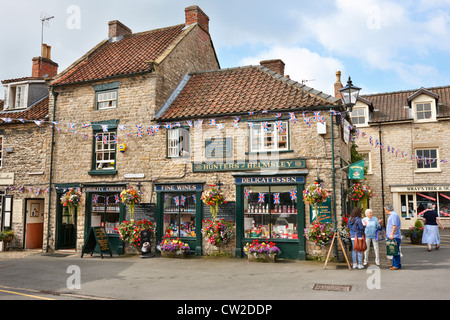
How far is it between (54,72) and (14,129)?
5217 mm

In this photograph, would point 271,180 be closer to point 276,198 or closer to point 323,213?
point 276,198

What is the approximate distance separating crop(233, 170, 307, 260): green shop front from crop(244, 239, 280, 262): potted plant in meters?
0.55

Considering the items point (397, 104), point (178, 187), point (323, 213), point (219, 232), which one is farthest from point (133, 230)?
point (397, 104)

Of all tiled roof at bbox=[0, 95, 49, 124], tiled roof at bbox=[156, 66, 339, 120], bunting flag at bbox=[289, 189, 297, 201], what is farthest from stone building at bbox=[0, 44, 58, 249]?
bunting flag at bbox=[289, 189, 297, 201]

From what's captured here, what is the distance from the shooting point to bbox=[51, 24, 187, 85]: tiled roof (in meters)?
16.3

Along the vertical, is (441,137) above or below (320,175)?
above

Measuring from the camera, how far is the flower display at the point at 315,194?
1199 centimetres

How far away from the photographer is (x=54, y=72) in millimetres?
22031

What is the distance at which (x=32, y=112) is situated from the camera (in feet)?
60.7

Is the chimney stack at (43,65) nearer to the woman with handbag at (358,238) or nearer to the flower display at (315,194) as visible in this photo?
the flower display at (315,194)
